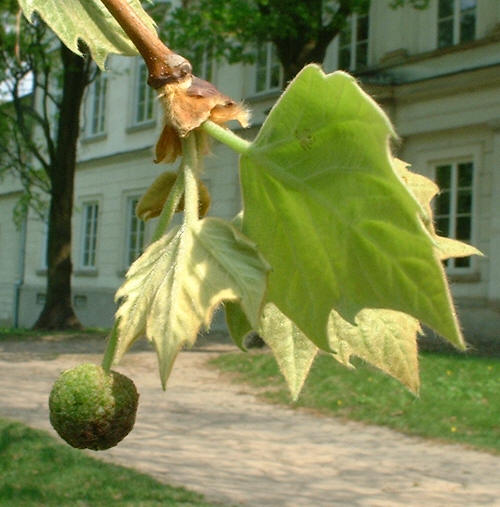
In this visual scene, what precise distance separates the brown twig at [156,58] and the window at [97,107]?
11.5 metres

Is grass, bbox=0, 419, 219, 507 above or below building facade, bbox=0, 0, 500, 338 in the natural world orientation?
below

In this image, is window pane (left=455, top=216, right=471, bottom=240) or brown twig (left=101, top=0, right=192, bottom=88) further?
window pane (left=455, top=216, right=471, bottom=240)

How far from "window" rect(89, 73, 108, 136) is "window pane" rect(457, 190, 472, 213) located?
A: 5.15 meters

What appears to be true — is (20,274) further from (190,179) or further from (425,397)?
(190,179)

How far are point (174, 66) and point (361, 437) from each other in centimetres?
589

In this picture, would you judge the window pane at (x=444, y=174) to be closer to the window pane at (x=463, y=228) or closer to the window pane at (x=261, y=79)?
the window pane at (x=463, y=228)

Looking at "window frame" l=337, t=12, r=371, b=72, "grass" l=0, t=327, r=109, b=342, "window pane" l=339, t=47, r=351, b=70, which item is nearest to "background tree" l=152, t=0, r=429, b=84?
"window frame" l=337, t=12, r=371, b=72

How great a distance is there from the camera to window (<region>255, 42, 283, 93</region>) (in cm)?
937

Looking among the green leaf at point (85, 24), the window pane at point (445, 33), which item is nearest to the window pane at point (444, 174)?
the window pane at point (445, 33)

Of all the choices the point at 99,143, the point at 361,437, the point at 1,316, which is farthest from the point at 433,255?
the point at 1,316

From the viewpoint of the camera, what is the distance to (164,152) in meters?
0.33

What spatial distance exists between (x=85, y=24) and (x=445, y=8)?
31.4 feet

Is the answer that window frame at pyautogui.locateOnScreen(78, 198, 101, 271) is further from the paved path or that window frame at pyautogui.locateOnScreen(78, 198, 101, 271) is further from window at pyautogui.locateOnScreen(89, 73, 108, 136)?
the paved path

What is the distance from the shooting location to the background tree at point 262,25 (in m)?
8.39
